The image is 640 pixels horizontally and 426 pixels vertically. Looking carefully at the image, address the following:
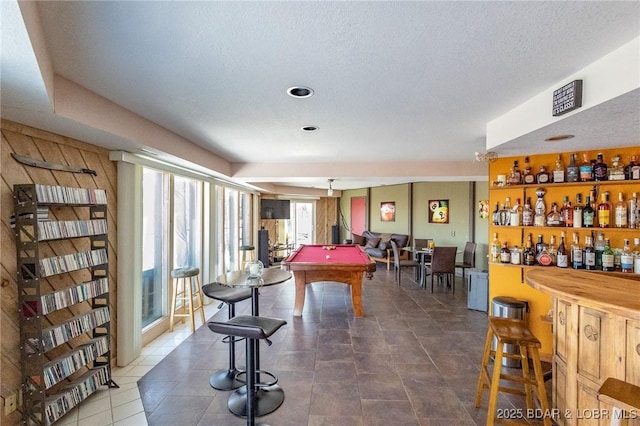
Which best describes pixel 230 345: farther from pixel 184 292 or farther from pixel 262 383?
pixel 184 292

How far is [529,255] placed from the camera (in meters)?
3.10

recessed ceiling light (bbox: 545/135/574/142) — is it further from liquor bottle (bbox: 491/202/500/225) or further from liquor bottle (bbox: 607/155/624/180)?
liquor bottle (bbox: 491/202/500/225)

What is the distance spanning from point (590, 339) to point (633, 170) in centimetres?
191

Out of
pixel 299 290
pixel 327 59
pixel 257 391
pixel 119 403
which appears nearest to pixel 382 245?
pixel 299 290

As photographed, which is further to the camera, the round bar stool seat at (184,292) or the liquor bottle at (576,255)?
the round bar stool seat at (184,292)

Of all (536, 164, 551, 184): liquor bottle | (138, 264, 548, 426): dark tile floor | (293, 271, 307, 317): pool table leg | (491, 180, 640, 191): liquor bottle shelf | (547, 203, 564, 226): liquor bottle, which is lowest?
(138, 264, 548, 426): dark tile floor

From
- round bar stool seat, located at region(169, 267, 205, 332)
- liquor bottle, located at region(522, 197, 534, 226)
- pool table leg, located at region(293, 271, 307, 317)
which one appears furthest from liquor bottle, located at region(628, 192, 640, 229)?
round bar stool seat, located at region(169, 267, 205, 332)

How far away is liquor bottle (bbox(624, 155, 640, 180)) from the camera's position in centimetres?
264

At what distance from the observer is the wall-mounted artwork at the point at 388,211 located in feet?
30.3

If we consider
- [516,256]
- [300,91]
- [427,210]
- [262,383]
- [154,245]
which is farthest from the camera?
[427,210]

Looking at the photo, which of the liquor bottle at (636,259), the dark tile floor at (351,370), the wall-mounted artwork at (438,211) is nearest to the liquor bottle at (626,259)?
the liquor bottle at (636,259)

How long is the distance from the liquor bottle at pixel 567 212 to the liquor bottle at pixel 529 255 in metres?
0.37

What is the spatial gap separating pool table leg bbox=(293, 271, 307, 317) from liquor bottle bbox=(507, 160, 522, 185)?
302cm

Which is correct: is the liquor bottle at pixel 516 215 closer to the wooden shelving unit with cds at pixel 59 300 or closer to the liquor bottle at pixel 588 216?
the liquor bottle at pixel 588 216
